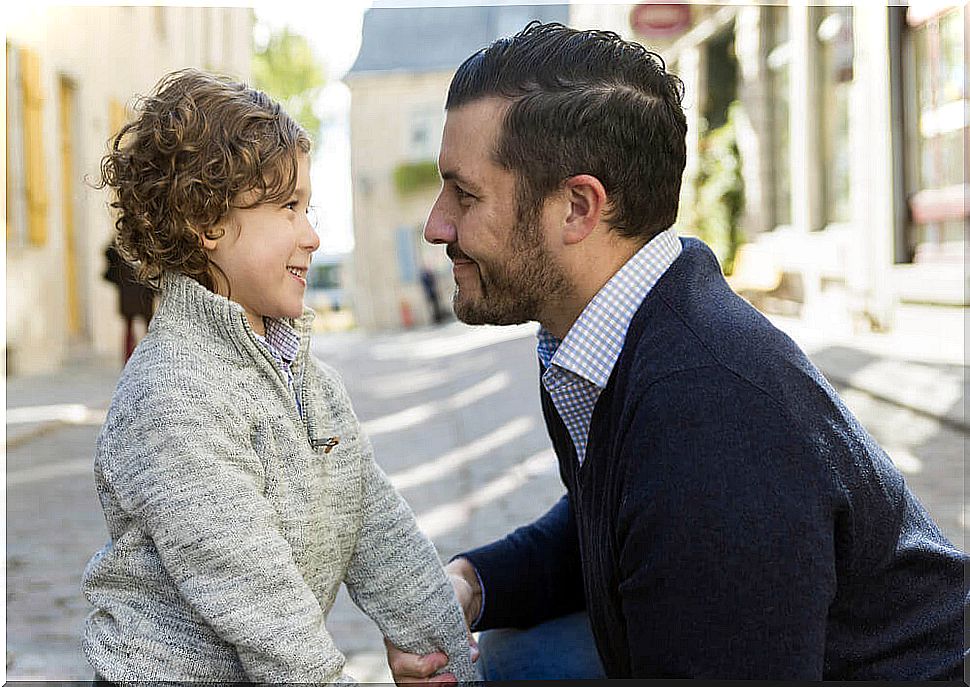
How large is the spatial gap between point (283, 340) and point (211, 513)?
0.32 metres

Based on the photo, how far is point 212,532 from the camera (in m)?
1.33

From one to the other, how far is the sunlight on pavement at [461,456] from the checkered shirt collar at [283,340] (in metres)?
2.60

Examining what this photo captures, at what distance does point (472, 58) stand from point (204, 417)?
546 mm

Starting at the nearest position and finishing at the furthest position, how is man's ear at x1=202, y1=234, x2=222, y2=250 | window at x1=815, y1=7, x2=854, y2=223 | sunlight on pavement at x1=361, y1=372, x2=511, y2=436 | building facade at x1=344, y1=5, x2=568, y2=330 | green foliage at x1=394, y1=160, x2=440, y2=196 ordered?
1. man's ear at x1=202, y1=234, x2=222, y2=250
2. sunlight on pavement at x1=361, y1=372, x2=511, y2=436
3. window at x1=815, y1=7, x2=854, y2=223
4. green foliage at x1=394, y1=160, x2=440, y2=196
5. building facade at x1=344, y1=5, x2=568, y2=330

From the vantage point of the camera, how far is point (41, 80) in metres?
8.98

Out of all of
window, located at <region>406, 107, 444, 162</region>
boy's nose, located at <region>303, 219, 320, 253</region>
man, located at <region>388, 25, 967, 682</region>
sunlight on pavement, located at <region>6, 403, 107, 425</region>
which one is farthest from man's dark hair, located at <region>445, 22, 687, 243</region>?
window, located at <region>406, 107, 444, 162</region>

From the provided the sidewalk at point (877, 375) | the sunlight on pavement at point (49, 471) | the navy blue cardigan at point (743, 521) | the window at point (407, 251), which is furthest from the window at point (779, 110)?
the window at point (407, 251)

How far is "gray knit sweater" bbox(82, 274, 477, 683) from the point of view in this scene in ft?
4.36

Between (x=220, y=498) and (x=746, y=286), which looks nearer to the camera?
(x=220, y=498)

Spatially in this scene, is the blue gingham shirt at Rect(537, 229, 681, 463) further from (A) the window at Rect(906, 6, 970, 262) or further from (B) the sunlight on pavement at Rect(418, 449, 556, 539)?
(A) the window at Rect(906, 6, 970, 262)

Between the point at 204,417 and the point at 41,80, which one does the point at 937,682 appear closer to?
the point at 204,417

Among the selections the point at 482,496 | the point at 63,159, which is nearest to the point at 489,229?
the point at 482,496

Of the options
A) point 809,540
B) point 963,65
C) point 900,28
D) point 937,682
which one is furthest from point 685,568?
point 900,28

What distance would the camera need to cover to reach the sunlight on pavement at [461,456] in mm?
4527
